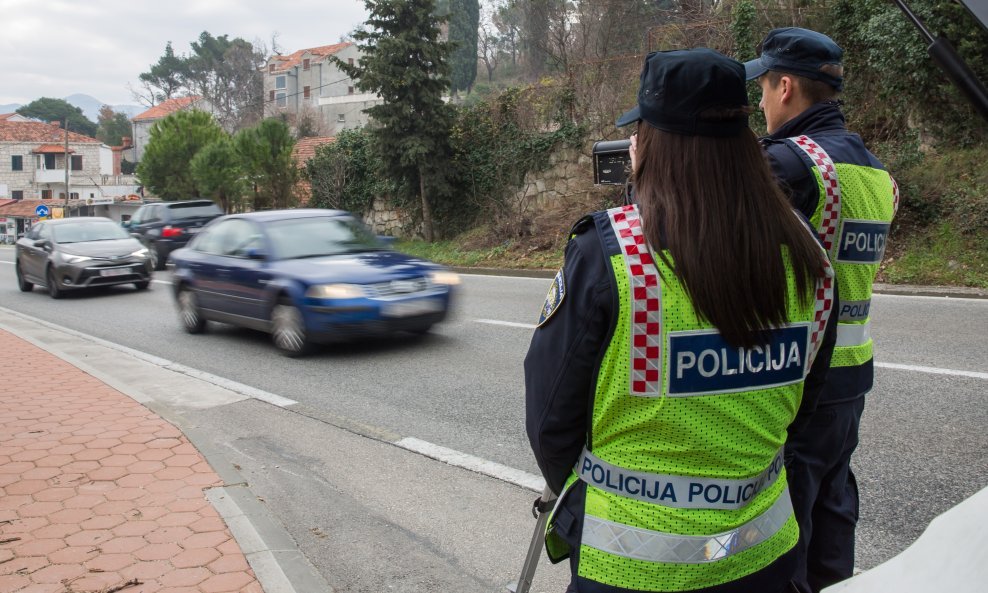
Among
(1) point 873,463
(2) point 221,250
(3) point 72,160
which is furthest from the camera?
(3) point 72,160

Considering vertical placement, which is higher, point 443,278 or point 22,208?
point 22,208

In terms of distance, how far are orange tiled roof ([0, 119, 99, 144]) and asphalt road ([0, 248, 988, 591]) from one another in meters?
82.4

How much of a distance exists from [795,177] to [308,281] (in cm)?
662

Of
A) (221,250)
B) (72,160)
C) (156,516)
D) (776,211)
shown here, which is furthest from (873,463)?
(72,160)

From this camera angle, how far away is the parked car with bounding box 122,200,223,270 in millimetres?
20250

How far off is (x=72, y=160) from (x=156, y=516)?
3532 inches

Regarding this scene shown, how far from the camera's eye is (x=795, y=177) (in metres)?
2.38

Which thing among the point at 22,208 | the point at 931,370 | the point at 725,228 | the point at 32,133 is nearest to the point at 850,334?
the point at 725,228

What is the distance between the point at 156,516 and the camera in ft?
13.3

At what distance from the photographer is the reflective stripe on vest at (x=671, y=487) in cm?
163

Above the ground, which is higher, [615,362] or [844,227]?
[844,227]

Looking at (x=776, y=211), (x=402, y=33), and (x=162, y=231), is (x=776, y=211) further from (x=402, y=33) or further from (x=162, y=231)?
(x=402, y=33)

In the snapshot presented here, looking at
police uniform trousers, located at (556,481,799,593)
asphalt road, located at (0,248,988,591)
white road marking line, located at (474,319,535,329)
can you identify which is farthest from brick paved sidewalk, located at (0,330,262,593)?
white road marking line, located at (474,319,535,329)

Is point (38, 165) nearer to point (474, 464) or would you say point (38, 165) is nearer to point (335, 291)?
point (335, 291)
